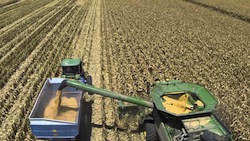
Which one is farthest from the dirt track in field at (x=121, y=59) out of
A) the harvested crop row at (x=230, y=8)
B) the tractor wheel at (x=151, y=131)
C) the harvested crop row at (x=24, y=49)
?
the tractor wheel at (x=151, y=131)

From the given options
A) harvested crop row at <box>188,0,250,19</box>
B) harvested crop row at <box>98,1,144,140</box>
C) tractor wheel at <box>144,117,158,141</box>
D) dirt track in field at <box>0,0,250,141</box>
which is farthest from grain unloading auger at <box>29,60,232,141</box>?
harvested crop row at <box>188,0,250,19</box>

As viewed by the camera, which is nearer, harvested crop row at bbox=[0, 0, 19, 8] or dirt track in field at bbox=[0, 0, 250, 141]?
dirt track in field at bbox=[0, 0, 250, 141]

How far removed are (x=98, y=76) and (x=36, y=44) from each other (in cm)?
745

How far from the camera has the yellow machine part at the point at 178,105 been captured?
27.2 ft

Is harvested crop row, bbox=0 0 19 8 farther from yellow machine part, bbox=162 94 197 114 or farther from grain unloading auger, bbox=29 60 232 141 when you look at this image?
yellow machine part, bbox=162 94 197 114

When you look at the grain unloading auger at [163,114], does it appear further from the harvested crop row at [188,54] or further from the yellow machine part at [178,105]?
the harvested crop row at [188,54]

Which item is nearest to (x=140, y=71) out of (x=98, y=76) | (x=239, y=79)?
(x=98, y=76)

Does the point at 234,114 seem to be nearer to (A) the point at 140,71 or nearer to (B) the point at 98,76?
A: (A) the point at 140,71

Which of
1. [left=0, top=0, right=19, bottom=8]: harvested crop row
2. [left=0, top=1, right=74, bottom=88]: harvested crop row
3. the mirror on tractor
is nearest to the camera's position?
the mirror on tractor

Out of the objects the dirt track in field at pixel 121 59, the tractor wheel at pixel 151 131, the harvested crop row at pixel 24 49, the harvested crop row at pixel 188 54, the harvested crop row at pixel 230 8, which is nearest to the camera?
the tractor wheel at pixel 151 131

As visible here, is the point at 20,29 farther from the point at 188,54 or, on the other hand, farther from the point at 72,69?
the point at 72,69

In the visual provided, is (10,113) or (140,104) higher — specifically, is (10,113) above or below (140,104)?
below

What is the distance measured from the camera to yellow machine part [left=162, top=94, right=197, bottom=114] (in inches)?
327

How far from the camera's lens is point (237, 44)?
61.1 feet
